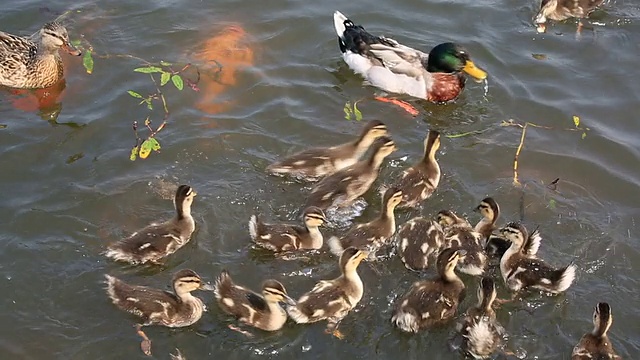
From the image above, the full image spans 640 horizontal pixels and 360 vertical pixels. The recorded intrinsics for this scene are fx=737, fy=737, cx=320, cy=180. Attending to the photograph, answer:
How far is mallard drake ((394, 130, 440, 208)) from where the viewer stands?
22.7 ft

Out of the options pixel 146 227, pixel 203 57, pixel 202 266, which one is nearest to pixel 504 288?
pixel 202 266

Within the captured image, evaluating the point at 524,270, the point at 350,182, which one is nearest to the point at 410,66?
the point at 350,182

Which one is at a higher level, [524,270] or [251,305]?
[251,305]

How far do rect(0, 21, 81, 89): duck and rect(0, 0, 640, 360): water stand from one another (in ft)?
1.18

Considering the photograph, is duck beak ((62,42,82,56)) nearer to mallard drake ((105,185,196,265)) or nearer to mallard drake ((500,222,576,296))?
mallard drake ((105,185,196,265))

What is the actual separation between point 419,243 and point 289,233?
1.10 metres

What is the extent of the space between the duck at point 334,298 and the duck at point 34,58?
458 centimetres

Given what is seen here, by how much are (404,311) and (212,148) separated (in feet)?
9.63

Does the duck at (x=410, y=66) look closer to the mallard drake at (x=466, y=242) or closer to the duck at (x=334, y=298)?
the mallard drake at (x=466, y=242)

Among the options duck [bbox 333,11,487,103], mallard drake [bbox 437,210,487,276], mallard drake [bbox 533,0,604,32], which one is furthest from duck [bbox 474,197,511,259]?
mallard drake [bbox 533,0,604,32]

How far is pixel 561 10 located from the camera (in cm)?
990

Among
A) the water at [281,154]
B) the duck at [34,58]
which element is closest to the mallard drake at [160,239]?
the water at [281,154]

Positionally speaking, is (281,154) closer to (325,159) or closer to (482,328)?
(325,159)

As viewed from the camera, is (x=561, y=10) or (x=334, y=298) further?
(x=561, y=10)
